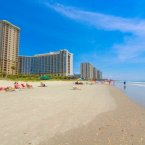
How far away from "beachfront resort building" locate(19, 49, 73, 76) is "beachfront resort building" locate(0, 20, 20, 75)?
29.1m

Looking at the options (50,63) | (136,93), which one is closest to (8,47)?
(50,63)

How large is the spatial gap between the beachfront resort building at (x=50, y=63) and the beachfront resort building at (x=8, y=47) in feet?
95.4

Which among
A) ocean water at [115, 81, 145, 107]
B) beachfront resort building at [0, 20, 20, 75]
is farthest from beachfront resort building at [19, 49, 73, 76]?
ocean water at [115, 81, 145, 107]

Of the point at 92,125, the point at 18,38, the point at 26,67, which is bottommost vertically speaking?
the point at 92,125

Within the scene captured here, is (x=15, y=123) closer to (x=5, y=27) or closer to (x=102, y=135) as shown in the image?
(x=102, y=135)

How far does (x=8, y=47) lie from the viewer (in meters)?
135

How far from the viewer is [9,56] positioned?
135 metres

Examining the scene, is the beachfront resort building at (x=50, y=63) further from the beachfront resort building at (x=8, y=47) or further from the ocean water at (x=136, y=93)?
the ocean water at (x=136, y=93)

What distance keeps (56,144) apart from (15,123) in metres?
2.43

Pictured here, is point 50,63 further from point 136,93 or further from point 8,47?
point 136,93

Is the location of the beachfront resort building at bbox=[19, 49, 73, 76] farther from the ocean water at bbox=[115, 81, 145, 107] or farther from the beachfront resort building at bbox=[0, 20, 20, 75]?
the ocean water at bbox=[115, 81, 145, 107]

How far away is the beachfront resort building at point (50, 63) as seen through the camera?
151 meters

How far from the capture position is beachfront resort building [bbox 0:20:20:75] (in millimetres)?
130000

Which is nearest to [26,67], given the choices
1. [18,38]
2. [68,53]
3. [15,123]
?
[18,38]
